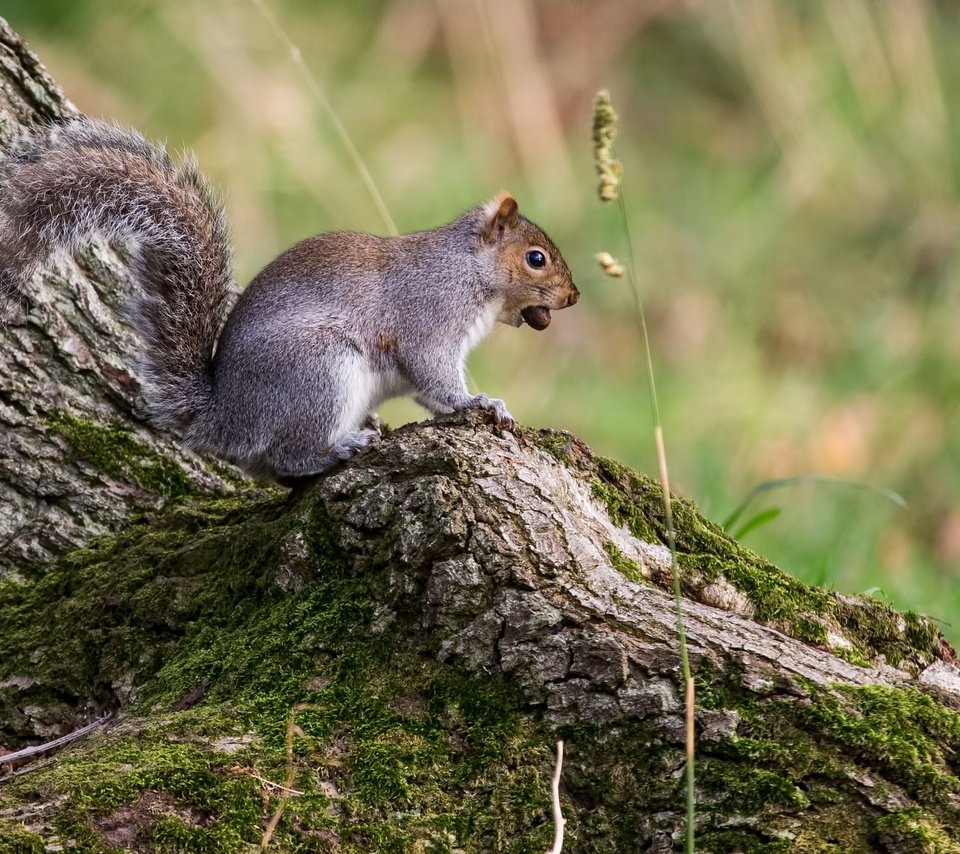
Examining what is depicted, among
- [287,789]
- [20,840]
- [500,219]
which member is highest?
[500,219]

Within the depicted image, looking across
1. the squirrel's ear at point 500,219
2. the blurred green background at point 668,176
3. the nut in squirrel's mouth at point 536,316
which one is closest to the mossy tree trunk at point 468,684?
the nut in squirrel's mouth at point 536,316

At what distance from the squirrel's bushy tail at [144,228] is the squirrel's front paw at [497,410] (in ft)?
1.72

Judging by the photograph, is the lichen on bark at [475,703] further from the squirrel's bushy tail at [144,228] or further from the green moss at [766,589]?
the squirrel's bushy tail at [144,228]

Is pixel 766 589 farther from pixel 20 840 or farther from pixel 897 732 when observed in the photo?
pixel 20 840

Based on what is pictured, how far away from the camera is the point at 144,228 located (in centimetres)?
235

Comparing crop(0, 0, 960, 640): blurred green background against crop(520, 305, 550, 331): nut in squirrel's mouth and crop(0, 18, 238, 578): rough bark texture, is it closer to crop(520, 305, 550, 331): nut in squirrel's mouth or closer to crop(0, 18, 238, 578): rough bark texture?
crop(520, 305, 550, 331): nut in squirrel's mouth

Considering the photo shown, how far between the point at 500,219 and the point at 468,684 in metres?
1.38

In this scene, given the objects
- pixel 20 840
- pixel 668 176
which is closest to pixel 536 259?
pixel 20 840

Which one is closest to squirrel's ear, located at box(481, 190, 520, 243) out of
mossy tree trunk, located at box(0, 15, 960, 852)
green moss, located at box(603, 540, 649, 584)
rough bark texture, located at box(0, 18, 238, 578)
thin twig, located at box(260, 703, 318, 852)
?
rough bark texture, located at box(0, 18, 238, 578)

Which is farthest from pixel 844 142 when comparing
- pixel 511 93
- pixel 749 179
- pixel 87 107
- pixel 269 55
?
pixel 87 107

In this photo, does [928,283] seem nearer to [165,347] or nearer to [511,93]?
[511,93]

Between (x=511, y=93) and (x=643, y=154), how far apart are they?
0.71 metres

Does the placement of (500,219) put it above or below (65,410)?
above

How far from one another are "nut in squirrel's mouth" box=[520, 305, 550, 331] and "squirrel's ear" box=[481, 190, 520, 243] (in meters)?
0.16
